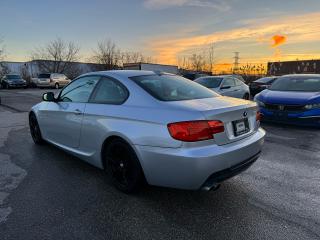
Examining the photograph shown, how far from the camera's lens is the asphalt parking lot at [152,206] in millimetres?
3002

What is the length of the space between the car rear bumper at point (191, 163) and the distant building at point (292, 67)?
60246 mm

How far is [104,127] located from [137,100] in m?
0.58

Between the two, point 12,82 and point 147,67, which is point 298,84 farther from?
point 12,82

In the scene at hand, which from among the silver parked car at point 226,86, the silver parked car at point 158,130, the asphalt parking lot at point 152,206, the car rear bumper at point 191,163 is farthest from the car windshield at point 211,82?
the car rear bumper at point 191,163

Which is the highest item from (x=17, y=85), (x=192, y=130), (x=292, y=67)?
(x=192, y=130)

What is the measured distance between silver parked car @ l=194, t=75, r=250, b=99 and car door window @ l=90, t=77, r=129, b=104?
705 centimetres

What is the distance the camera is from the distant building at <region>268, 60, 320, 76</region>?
59.2 m

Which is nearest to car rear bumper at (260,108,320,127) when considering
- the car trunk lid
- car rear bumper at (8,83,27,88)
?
the car trunk lid

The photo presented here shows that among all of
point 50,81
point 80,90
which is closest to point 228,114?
point 80,90

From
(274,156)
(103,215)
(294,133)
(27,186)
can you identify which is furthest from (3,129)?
(294,133)

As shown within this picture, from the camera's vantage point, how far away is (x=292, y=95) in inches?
331

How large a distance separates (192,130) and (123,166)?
1107 millimetres

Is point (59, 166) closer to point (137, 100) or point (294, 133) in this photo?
point (137, 100)

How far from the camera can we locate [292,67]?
62.8 m
